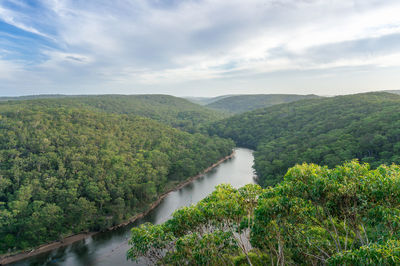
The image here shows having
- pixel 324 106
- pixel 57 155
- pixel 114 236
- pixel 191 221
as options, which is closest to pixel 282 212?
pixel 191 221

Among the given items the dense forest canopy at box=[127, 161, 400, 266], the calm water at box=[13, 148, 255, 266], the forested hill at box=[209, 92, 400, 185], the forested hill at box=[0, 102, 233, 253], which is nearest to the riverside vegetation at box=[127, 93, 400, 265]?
the dense forest canopy at box=[127, 161, 400, 266]

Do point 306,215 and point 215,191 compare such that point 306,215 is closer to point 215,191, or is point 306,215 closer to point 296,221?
point 296,221

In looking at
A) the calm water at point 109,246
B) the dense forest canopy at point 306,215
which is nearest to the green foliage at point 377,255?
the dense forest canopy at point 306,215

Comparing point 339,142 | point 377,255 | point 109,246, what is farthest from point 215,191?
point 339,142

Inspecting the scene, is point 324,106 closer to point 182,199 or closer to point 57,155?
point 182,199

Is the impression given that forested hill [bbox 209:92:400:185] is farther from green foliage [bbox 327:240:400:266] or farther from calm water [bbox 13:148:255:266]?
green foliage [bbox 327:240:400:266]
